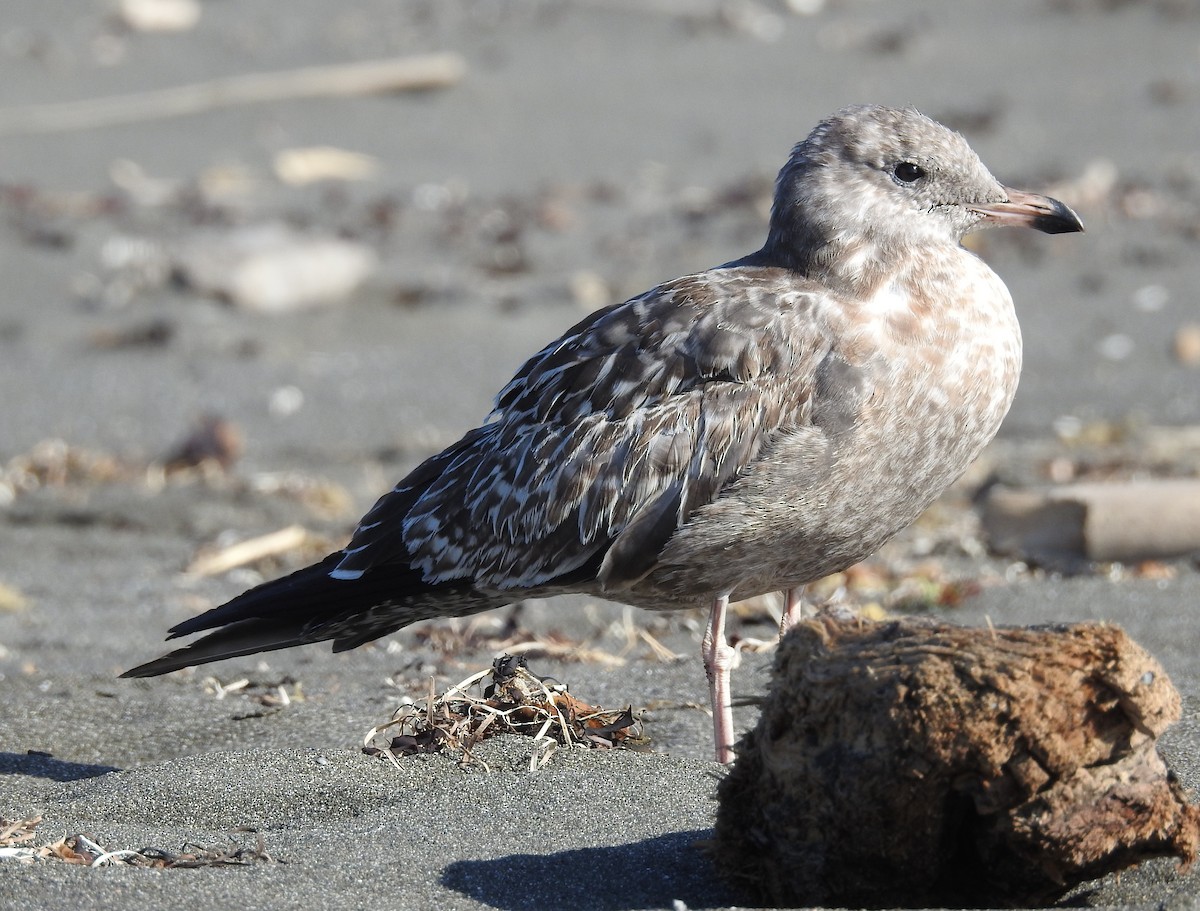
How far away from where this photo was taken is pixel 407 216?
39.7 feet

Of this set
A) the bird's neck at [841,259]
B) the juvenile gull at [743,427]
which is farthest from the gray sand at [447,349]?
the bird's neck at [841,259]

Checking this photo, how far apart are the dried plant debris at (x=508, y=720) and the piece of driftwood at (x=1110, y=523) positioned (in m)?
2.64

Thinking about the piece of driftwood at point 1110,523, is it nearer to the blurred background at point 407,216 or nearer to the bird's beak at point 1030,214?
the blurred background at point 407,216

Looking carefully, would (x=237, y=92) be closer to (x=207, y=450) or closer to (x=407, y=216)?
(x=407, y=216)

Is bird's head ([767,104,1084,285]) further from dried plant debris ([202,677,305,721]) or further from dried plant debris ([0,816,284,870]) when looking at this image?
dried plant debris ([0,816,284,870])

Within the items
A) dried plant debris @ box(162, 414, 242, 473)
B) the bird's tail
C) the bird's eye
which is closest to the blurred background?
dried plant debris @ box(162, 414, 242, 473)

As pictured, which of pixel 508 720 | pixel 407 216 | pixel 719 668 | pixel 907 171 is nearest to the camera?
pixel 508 720

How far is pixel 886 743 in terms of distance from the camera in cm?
302

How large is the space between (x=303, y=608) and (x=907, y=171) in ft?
6.78

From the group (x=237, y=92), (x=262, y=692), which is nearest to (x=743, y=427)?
(x=262, y=692)

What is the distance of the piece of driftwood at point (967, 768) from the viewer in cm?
299

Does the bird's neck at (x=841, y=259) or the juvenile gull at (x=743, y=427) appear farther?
the bird's neck at (x=841, y=259)

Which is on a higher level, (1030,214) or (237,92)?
(237,92)

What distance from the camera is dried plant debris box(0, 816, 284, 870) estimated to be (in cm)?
344
